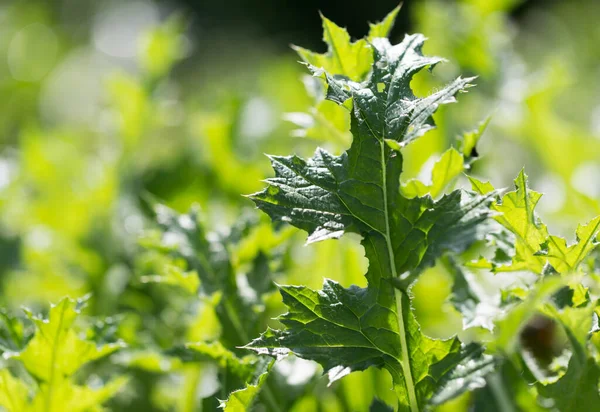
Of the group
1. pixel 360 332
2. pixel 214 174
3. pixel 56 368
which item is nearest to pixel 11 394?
pixel 56 368

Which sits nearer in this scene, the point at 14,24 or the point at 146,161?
the point at 146,161

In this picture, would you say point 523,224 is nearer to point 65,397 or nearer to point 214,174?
point 65,397

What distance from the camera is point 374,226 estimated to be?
649 millimetres

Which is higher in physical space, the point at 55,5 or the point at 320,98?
the point at 320,98

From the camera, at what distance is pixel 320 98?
0.78 meters

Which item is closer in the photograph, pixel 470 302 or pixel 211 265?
pixel 470 302

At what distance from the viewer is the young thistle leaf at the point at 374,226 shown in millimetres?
631

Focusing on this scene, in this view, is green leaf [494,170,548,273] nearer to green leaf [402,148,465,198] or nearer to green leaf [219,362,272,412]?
green leaf [402,148,465,198]

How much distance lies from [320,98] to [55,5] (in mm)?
5340

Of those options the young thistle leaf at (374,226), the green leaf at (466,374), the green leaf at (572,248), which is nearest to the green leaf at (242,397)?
the young thistle leaf at (374,226)

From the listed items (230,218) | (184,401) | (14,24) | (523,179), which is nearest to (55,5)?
(14,24)

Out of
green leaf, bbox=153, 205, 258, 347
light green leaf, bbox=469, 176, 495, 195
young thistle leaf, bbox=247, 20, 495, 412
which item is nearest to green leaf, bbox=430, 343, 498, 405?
young thistle leaf, bbox=247, 20, 495, 412

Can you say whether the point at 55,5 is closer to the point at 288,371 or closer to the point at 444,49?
the point at 444,49

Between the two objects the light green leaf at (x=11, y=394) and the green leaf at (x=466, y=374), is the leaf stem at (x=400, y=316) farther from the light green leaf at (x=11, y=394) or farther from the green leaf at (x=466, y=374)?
the light green leaf at (x=11, y=394)
